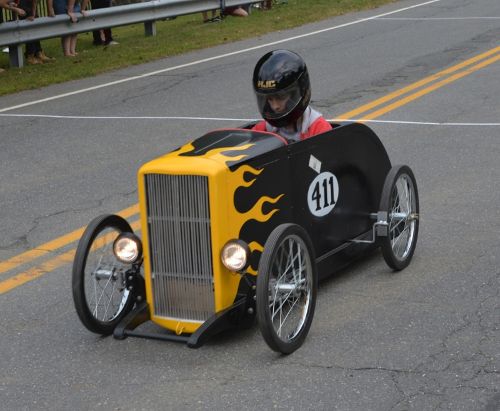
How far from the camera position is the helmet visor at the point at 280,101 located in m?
6.43

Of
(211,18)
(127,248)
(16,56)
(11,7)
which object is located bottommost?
(211,18)

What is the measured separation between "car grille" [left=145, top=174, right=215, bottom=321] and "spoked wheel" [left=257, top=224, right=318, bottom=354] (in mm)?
332

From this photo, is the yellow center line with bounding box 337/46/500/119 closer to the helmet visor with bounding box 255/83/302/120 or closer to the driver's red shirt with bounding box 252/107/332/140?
the driver's red shirt with bounding box 252/107/332/140

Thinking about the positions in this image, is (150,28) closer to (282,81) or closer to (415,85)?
(415,85)

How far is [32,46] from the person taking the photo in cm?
1688

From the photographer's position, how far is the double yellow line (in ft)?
23.6

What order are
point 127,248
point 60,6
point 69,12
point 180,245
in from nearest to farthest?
point 180,245
point 127,248
point 69,12
point 60,6

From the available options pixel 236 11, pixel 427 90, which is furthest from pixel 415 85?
pixel 236 11

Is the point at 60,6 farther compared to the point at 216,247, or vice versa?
the point at 60,6

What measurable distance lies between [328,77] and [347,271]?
7.73 m

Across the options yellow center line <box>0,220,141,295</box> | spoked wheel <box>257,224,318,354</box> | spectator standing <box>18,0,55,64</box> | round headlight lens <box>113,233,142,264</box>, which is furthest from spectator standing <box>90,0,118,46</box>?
spoked wheel <box>257,224,318,354</box>

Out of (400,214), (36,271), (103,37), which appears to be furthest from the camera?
(103,37)

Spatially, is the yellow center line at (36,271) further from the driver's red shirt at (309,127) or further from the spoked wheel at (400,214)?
the spoked wheel at (400,214)

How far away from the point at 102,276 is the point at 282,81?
153cm
